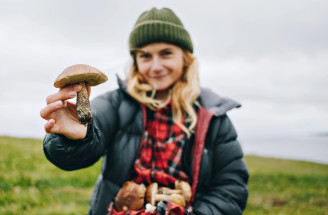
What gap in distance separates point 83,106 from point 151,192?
119 centimetres

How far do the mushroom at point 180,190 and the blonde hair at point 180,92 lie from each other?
0.57 meters

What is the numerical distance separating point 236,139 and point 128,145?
4.58ft

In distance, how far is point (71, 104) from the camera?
1.94 m

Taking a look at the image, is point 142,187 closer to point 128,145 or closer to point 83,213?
point 128,145

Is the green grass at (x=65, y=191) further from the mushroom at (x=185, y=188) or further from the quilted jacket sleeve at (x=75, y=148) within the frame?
the mushroom at (x=185, y=188)

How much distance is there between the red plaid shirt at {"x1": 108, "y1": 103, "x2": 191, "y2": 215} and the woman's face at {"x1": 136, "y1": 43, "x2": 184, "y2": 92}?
373 millimetres

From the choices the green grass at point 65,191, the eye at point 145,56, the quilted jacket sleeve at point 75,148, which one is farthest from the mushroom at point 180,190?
the green grass at point 65,191

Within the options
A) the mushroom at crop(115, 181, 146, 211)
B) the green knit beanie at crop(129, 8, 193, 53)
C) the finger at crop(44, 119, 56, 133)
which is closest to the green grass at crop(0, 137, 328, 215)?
the mushroom at crop(115, 181, 146, 211)

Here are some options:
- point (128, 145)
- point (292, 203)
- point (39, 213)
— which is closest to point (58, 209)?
point (39, 213)

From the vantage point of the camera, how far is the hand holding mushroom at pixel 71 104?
1697mm

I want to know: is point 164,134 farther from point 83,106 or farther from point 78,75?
point 78,75

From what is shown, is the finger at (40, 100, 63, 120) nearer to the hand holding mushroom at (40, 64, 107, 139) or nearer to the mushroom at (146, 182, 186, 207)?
the hand holding mushroom at (40, 64, 107, 139)

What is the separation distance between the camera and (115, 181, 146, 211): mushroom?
246 cm

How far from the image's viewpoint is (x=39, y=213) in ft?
12.5
